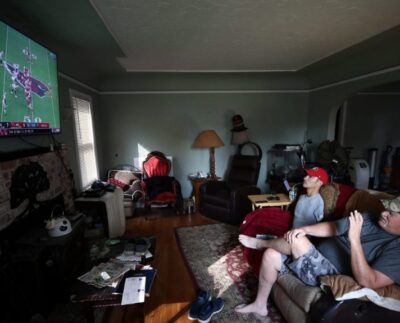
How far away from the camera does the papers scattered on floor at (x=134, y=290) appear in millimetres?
1271

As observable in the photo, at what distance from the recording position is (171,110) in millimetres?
4234

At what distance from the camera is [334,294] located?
49.9 inches

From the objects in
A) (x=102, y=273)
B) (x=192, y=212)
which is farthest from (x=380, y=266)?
(x=192, y=212)

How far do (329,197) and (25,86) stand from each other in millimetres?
2673

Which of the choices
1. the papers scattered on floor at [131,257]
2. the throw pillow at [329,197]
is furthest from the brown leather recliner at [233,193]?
the papers scattered on floor at [131,257]

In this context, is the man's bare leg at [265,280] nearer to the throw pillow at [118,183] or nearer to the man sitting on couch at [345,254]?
the man sitting on couch at [345,254]

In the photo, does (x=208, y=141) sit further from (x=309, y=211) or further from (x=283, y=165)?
(x=309, y=211)

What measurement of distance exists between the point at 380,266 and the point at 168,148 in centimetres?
359

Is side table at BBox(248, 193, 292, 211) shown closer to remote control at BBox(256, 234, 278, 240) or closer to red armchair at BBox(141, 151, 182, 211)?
remote control at BBox(256, 234, 278, 240)

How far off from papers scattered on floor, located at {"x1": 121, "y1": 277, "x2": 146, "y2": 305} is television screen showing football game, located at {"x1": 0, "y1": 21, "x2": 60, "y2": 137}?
1305 mm

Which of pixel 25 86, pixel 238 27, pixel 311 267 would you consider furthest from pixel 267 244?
pixel 25 86

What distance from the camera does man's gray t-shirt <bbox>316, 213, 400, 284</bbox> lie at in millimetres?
1236

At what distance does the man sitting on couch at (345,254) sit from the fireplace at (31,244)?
56.5 inches

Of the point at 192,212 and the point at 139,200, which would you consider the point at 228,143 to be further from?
the point at 139,200
